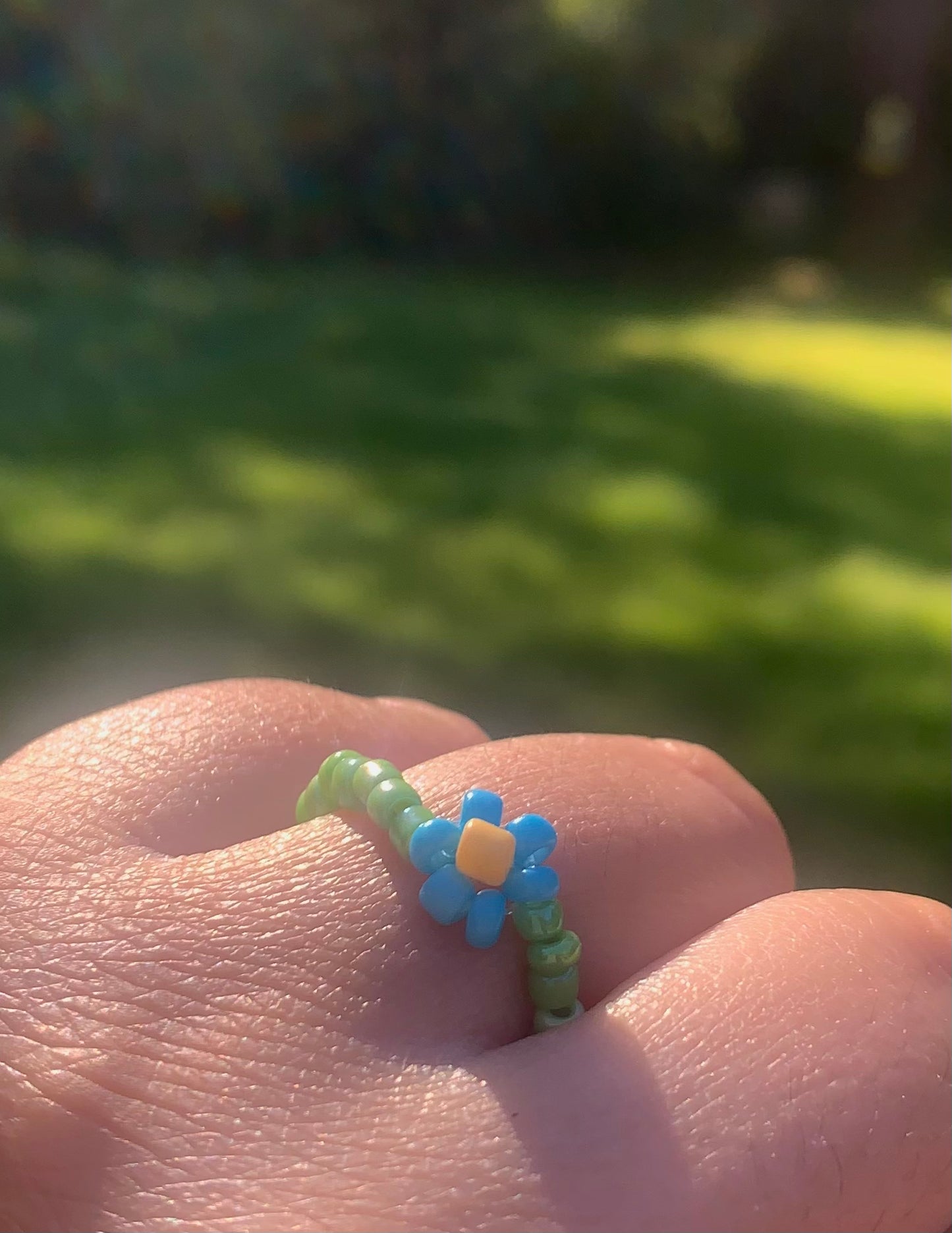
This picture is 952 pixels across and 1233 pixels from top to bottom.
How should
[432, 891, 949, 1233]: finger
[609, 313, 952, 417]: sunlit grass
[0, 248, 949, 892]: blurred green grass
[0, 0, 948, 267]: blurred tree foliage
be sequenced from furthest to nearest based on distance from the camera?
[0, 0, 948, 267]: blurred tree foliage < [609, 313, 952, 417]: sunlit grass < [0, 248, 949, 892]: blurred green grass < [432, 891, 949, 1233]: finger

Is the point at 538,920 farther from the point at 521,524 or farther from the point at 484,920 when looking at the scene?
the point at 521,524

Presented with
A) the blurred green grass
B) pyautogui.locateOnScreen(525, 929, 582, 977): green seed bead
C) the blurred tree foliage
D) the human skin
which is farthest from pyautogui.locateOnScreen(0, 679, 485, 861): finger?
the blurred tree foliage

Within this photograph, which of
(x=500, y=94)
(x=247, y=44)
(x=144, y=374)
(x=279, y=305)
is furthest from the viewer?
(x=500, y=94)

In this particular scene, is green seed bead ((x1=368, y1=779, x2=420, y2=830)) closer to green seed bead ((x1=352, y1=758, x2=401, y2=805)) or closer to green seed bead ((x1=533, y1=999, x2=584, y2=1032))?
green seed bead ((x1=352, y1=758, x2=401, y2=805))

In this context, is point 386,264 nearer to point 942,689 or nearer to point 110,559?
point 110,559

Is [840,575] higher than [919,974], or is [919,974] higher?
[840,575]

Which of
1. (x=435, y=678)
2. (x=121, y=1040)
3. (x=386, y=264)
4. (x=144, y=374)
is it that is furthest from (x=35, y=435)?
(x=386, y=264)

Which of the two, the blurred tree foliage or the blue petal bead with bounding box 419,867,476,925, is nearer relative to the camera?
the blue petal bead with bounding box 419,867,476,925
